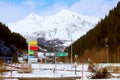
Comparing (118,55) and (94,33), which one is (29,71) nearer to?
(118,55)

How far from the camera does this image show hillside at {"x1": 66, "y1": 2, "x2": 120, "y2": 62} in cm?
11819

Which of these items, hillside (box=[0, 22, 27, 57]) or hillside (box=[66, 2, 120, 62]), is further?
hillside (box=[0, 22, 27, 57])

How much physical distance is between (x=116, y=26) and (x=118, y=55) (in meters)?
24.9

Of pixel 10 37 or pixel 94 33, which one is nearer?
pixel 10 37

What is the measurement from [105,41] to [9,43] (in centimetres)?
3210

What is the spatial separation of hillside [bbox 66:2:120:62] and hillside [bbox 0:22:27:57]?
66.2ft

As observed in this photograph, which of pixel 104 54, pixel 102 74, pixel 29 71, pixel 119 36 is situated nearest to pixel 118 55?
pixel 104 54

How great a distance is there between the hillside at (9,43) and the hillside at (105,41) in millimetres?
20193

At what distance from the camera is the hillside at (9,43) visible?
12394 centimetres

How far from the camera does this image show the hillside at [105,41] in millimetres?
118194

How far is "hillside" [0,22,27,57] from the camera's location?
124m

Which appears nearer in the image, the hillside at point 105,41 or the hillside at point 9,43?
the hillside at point 105,41

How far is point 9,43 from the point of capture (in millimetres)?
136750

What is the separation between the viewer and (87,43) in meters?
146
